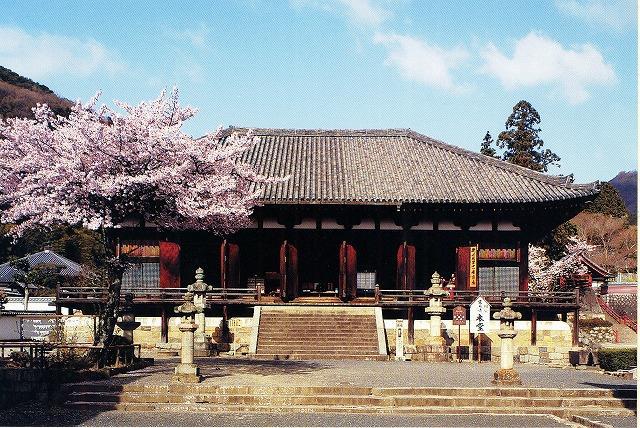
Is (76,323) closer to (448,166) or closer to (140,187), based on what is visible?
(140,187)

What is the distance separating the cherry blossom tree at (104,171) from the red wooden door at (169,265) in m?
12.9

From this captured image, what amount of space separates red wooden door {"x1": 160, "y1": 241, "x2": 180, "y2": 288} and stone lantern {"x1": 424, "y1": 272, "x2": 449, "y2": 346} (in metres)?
11.2

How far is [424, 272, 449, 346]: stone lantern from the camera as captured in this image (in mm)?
29328

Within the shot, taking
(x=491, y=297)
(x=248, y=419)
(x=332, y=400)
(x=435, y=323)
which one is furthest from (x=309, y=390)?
(x=491, y=297)

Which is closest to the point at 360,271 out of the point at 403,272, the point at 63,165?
the point at 403,272

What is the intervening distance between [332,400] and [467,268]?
18.4 metres

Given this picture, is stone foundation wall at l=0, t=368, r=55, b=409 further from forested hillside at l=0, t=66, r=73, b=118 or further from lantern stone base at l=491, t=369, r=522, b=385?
forested hillside at l=0, t=66, r=73, b=118

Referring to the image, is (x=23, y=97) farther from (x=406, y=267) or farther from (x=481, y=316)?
(x=481, y=316)

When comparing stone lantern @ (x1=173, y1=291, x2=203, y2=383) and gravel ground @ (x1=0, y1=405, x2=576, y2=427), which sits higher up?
stone lantern @ (x1=173, y1=291, x2=203, y2=383)

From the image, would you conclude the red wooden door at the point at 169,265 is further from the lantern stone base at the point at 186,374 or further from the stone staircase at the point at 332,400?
the stone staircase at the point at 332,400

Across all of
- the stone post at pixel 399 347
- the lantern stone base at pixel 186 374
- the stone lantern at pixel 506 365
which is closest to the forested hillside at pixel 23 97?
the stone post at pixel 399 347

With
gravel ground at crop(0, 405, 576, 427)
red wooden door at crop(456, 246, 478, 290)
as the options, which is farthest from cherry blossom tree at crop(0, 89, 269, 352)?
red wooden door at crop(456, 246, 478, 290)

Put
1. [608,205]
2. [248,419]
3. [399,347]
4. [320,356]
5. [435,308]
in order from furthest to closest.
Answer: [608,205] < [435,308] < [399,347] < [320,356] < [248,419]

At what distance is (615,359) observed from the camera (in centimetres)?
3444
